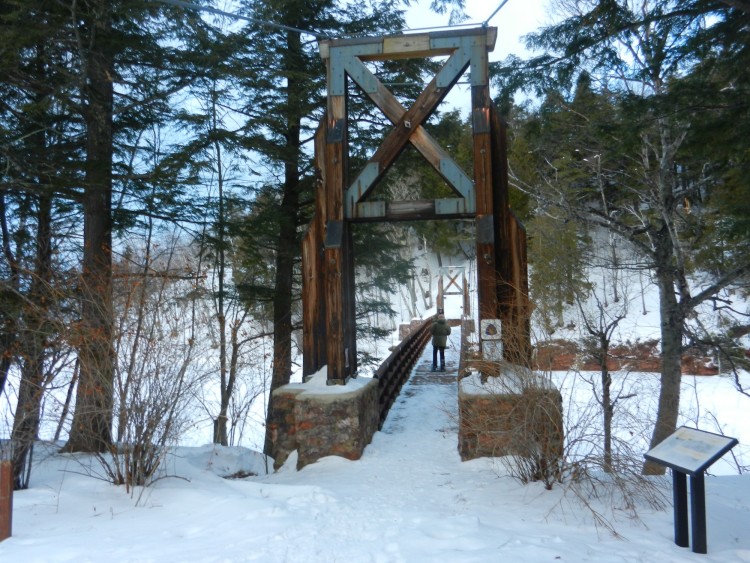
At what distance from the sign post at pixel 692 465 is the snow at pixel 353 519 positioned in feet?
0.47

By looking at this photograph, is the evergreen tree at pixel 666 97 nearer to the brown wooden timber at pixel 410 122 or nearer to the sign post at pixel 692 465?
the brown wooden timber at pixel 410 122

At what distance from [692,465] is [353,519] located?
Answer: 251cm

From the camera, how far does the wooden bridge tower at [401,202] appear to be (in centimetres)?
750

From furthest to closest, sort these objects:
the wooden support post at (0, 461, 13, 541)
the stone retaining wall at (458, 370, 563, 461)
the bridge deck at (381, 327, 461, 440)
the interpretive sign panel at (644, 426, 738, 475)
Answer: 1. the bridge deck at (381, 327, 461, 440)
2. the stone retaining wall at (458, 370, 563, 461)
3. the wooden support post at (0, 461, 13, 541)
4. the interpretive sign panel at (644, 426, 738, 475)

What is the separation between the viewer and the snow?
396 cm

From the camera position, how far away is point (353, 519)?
4.82m

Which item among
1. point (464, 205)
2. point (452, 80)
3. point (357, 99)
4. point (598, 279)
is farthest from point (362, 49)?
point (598, 279)

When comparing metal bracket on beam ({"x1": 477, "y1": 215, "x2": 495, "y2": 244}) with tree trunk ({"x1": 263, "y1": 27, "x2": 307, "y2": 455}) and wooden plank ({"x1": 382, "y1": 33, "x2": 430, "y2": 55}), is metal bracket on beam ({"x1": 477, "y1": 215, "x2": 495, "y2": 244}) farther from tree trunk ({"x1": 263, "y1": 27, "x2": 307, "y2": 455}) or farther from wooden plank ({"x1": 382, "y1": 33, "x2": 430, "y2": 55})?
tree trunk ({"x1": 263, "y1": 27, "x2": 307, "y2": 455})

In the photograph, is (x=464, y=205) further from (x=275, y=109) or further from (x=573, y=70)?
(x=275, y=109)

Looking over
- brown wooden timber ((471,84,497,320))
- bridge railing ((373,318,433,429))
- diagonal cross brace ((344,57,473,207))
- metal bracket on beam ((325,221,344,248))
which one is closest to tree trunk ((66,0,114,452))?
metal bracket on beam ((325,221,344,248))

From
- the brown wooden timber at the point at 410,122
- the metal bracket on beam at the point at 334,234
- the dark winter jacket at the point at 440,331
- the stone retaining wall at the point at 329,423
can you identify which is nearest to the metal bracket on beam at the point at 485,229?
the brown wooden timber at the point at 410,122

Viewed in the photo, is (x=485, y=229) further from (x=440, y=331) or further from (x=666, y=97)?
(x=440, y=331)

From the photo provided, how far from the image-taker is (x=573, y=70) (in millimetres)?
8102

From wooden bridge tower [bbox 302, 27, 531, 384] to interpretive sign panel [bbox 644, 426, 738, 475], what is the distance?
10.4 ft
